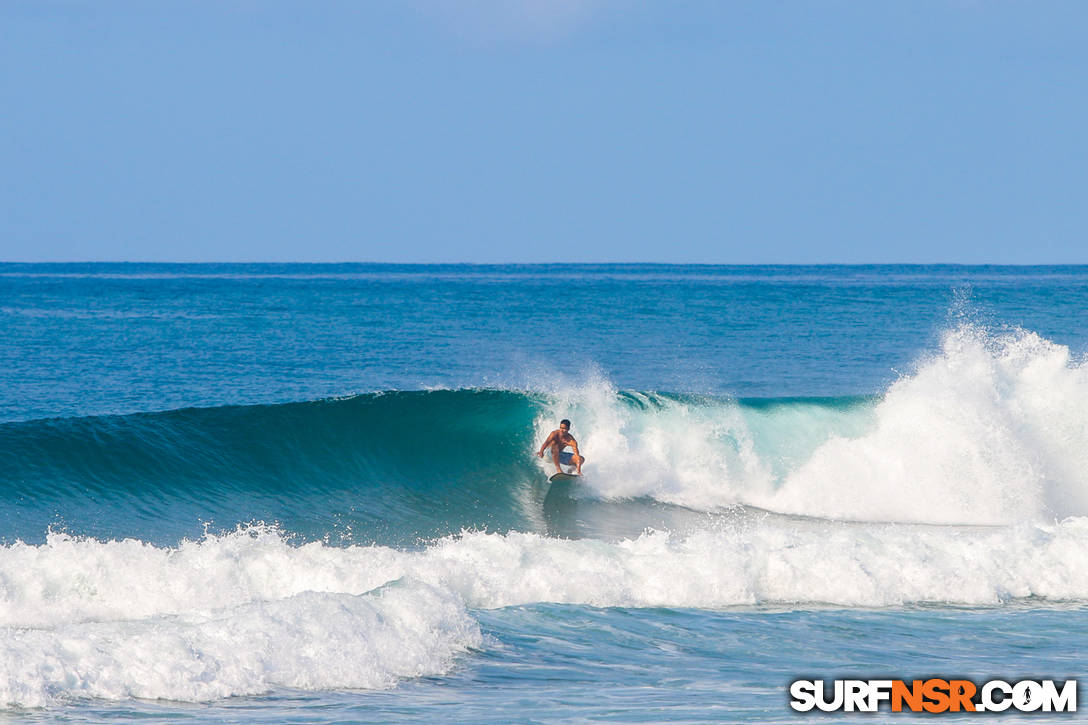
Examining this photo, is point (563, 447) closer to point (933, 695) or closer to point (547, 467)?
point (547, 467)

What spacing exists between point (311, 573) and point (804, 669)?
4353 millimetres

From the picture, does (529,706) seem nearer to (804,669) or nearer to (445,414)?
(804,669)

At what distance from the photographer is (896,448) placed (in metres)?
16.3

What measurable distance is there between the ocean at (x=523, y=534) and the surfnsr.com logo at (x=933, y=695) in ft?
0.59

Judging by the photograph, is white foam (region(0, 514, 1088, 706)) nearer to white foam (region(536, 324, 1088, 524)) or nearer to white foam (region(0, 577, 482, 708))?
white foam (region(0, 577, 482, 708))

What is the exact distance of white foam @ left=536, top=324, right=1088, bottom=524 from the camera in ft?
51.0

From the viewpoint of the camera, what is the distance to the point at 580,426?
1717 centimetres

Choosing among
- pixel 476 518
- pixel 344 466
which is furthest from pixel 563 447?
pixel 344 466

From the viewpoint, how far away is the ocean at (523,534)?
7602 mm

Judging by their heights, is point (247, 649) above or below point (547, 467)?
below

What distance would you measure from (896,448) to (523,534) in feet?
22.5

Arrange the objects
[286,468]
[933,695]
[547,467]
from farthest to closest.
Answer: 1. [547,467]
2. [286,468]
3. [933,695]

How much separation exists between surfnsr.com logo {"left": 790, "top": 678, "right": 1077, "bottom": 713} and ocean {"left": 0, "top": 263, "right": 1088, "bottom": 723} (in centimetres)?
18

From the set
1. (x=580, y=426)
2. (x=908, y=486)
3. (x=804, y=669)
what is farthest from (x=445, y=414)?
(x=804, y=669)
